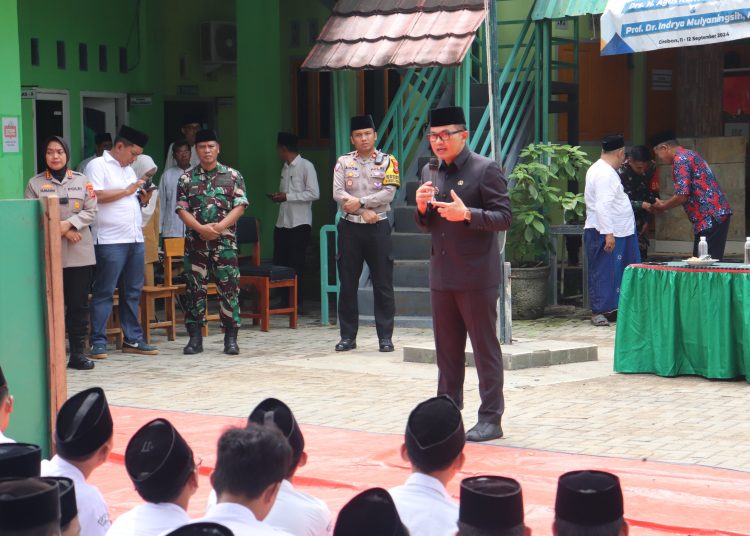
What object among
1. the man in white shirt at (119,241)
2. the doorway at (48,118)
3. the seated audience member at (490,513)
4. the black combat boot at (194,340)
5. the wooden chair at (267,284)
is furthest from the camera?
the doorway at (48,118)

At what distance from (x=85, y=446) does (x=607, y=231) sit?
27.8 ft

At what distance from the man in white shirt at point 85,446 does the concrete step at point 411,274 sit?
8111 millimetres

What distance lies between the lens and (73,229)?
9.98 meters

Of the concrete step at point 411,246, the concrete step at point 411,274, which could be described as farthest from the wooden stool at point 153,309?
the concrete step at point 411,246

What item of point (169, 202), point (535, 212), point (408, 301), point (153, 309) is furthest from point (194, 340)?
point (535, 212)

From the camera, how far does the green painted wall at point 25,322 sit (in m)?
6.35

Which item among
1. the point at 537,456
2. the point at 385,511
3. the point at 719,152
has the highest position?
the point at 719,152

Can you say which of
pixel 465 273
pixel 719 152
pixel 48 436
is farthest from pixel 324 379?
pixel 719 152

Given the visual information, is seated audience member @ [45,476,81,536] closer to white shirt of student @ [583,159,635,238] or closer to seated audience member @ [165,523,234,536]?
seated audience member @ [165,523,234,536]

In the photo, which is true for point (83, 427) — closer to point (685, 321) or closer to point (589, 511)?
point (589, 511)

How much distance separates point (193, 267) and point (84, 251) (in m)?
1.09

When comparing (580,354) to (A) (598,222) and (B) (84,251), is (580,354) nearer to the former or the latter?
(A) (598,222)

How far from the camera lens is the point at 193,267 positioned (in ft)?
35.8

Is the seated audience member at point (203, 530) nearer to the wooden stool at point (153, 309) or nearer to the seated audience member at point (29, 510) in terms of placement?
the seated audience member at point (29, 510)
